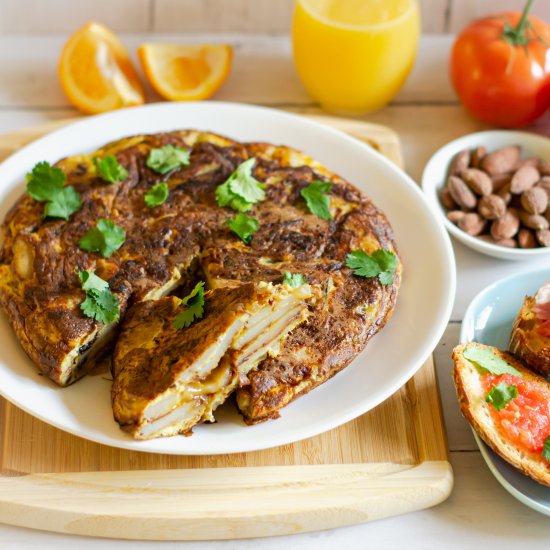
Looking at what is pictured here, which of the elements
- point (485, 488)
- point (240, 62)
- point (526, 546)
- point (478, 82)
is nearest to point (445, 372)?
point (485, 488)

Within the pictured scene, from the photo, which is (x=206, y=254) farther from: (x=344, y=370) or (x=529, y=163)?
(x=529, y=163)

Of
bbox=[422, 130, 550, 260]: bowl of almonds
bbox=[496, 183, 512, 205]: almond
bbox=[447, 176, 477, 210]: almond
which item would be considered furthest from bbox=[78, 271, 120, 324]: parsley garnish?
bbox=[496, 183, 512, 205]: almond

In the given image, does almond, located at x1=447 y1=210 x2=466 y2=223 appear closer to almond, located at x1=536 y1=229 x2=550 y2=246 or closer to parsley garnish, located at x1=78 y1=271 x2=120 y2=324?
almond, located at x1=536 y1=229 x2=550 y2=246

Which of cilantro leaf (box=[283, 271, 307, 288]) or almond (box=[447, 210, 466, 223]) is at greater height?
cilantro leaf (box=[283, 271, 307, 288])

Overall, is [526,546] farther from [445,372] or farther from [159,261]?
[159,261]

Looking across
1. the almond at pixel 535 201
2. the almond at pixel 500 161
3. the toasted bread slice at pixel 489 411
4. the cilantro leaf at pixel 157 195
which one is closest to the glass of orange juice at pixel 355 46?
the almond at pixel 500 161

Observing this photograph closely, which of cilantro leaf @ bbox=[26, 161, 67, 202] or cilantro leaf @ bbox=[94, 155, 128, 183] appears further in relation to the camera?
cilantro leaf @ bbox=[94, 155, 128, 183]
